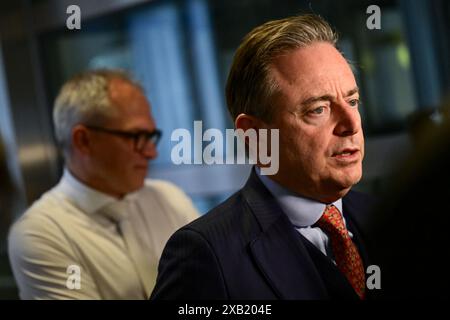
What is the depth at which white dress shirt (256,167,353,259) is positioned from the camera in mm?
1044

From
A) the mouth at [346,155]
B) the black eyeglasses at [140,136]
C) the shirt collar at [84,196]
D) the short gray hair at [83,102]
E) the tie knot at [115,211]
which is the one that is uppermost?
the short gray hair at [83,102]

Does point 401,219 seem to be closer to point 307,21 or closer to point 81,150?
point 307,21

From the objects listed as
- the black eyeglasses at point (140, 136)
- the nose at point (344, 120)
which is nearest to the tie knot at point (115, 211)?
the black eyeglasses at point (140, 136)

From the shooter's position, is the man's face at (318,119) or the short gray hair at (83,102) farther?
the short gray hair at (83,102)

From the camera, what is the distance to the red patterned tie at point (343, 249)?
1048 mm

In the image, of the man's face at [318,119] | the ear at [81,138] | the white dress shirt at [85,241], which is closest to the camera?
the man's face at [318,119]

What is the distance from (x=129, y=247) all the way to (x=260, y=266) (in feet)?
1.53

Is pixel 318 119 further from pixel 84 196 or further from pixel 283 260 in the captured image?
pixel 84 196

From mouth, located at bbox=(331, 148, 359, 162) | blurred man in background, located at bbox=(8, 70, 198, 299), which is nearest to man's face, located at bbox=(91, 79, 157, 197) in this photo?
blurred man in background, located at bbox=(8, 70, 198, 299)

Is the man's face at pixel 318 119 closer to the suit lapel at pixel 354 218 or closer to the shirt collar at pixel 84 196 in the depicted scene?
the suit lapel at pixel 354 218

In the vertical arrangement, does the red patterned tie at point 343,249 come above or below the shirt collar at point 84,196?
below

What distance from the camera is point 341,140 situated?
1002mm

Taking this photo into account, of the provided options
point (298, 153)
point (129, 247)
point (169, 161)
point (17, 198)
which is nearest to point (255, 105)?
point (298, 153)

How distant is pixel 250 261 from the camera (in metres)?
1.02
